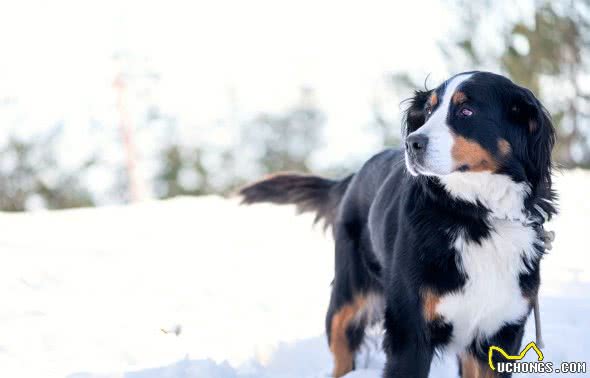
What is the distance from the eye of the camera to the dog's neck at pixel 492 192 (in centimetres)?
320

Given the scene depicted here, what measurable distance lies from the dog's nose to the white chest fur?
0.42 meters

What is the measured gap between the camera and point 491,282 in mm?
3143

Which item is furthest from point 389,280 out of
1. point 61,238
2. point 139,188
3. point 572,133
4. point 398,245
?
point 139,188

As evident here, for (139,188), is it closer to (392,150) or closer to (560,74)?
(560,74)

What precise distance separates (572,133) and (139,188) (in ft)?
32.6

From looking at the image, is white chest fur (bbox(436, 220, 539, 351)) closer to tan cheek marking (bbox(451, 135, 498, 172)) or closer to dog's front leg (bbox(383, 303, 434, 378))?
dog's front leg (bbox(383, 303, 434, 378))

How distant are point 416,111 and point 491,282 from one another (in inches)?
38.0

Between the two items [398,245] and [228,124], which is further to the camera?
[228,124]

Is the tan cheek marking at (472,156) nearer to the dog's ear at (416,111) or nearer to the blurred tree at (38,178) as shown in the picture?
the dog's ear at (416,111)

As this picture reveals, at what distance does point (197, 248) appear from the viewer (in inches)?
332

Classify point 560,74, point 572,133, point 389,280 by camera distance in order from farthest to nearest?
point 560,74 < point 572,133 < point 389,280

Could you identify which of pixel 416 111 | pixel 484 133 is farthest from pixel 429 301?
pixel 416 111

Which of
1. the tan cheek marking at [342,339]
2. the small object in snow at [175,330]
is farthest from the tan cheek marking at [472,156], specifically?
the small object in snow at [175,330]

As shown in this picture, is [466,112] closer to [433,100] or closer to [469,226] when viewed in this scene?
[433,100]
